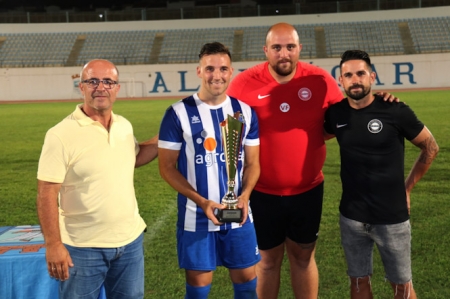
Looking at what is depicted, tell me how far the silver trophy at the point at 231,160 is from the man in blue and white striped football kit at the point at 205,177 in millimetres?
126

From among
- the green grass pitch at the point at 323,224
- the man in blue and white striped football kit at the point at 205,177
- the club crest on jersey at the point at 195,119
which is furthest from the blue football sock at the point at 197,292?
the club crest on jersey at the point at 195,119

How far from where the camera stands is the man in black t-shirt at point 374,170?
2.61 meters

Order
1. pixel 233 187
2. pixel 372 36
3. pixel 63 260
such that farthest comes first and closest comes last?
pixel 372 36
pixel 233 187
pixel 63 260

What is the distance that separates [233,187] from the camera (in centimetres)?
244

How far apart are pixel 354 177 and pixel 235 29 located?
29.7 metres

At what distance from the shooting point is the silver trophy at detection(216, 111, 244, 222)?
2277 mm

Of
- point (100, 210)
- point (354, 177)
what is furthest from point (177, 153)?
point (354, 177)

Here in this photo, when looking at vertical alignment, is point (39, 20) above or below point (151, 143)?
above

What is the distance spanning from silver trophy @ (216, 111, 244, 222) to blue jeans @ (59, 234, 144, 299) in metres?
0.50

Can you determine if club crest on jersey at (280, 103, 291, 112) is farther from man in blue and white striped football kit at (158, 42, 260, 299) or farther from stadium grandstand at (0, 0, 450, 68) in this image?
stadium grandstand at (0, 0, 450, 68)

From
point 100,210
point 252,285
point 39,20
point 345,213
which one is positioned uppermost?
point 39,20

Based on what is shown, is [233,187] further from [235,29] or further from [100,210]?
[235,29]

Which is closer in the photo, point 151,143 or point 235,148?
point 235,148

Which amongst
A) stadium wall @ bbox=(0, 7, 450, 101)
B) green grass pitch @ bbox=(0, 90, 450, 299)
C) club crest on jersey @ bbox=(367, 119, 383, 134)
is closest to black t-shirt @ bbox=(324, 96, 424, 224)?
club crest on jersey @ bbox=(367, 119, 383, 134)
